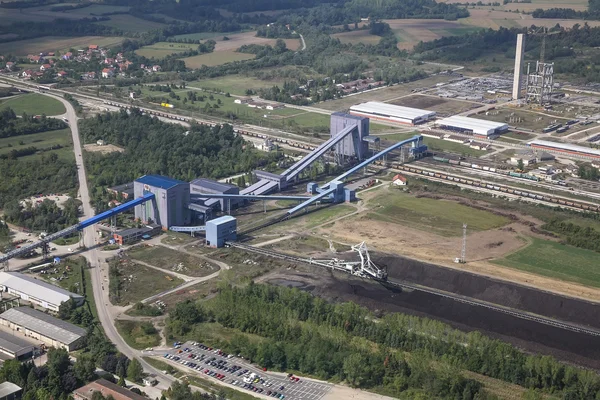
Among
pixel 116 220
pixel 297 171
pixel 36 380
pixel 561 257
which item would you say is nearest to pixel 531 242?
pixel 561 257

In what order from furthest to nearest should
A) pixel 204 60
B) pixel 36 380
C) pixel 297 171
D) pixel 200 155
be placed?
pixel 204 60, pixel 200 155, pixel 297 171, pixel 36 380

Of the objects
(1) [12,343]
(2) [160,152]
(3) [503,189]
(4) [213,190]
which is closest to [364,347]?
(1) [12,343]

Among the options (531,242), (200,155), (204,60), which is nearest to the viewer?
(531,242)

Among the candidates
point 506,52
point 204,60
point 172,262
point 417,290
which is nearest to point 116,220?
point 172,262

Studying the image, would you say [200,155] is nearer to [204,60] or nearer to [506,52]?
[204,60]

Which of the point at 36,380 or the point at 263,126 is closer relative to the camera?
the point at 36,380

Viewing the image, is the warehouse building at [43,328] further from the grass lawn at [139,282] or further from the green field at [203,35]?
the green field at [203,35]
